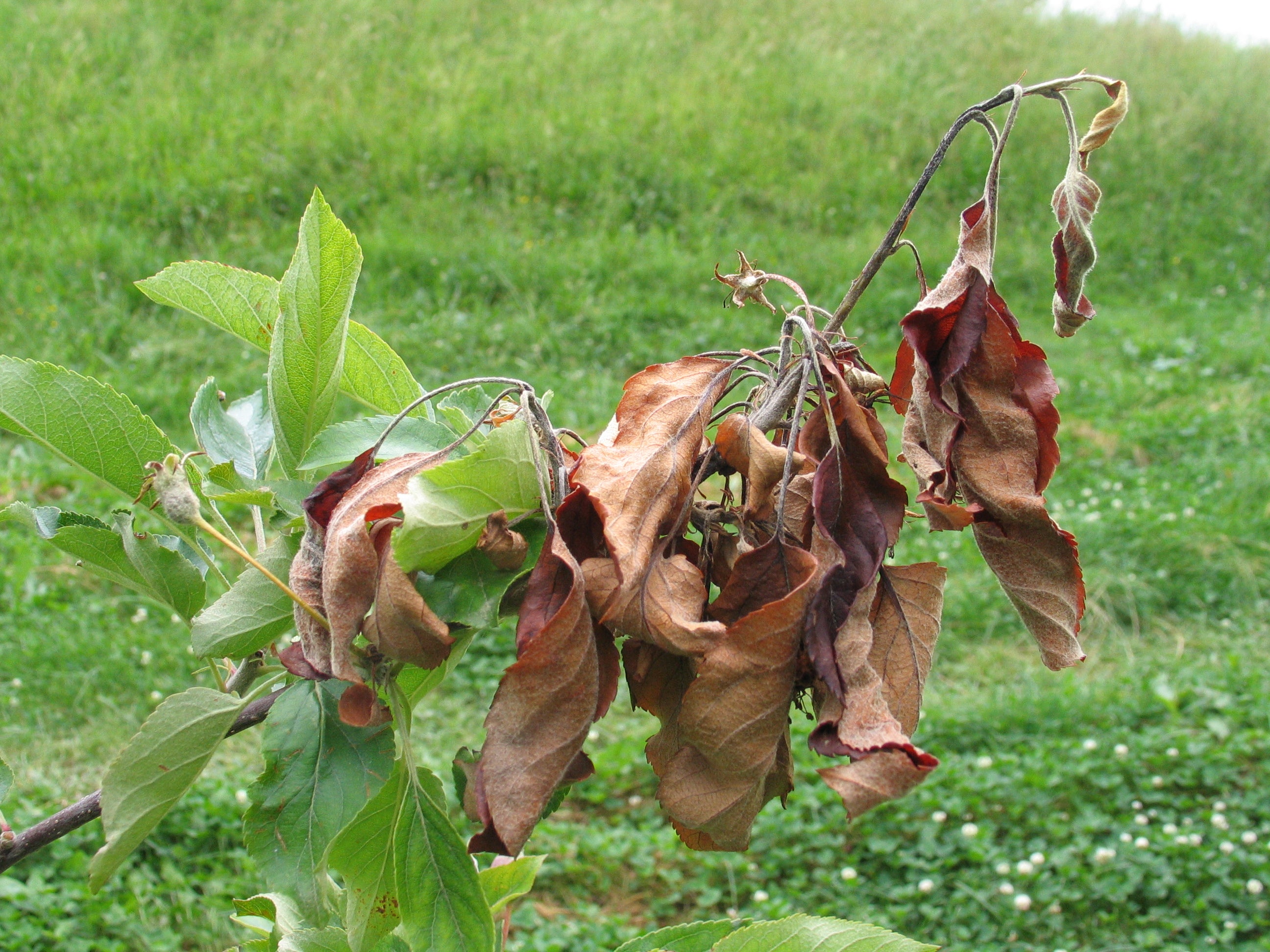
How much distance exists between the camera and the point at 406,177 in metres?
6.52

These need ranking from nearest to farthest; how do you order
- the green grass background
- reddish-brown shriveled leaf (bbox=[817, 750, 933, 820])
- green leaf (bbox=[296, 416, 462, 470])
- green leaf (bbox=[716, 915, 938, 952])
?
reddish-brown shriveled leaf (bbox=[817, 750, 933, 820]) < green leaf (bbox=[296, 416, 462, 470]) < green leaf (bbox=[716, 915, 938, 952]) < the green grass background

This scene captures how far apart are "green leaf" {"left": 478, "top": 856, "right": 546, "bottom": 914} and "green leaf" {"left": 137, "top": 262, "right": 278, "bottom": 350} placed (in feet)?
1.79

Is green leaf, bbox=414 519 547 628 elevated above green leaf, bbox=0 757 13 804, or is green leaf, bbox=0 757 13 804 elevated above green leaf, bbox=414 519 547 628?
green leaf, bbox=414 519 547 628

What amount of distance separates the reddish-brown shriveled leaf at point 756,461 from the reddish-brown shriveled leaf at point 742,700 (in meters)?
0.03

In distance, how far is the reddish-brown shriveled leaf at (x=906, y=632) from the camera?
69 centimetres

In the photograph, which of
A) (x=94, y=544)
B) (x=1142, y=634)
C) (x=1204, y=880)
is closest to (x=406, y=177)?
(x=1142, y=634)

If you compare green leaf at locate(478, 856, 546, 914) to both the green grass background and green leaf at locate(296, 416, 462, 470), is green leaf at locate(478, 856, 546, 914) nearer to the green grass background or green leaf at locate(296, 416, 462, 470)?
green leaf at locate(296, 416, 462, 470)

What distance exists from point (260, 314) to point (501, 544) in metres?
0.41

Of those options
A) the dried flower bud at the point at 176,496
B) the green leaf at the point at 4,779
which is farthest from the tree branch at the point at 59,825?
the dried flower bud at the point at 176,496

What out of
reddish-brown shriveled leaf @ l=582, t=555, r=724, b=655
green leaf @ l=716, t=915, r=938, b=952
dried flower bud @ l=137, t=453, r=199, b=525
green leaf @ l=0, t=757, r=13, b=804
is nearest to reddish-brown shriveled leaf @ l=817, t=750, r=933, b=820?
reddish-brown shriveled leaf @ l=582, t=555, r=724, b=655

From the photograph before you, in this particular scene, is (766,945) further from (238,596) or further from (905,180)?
(905,180)

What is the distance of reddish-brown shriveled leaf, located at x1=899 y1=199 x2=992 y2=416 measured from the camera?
0.71 meters

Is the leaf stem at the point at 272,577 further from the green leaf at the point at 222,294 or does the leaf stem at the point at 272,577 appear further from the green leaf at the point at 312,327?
the green leaf at the point at 222,294

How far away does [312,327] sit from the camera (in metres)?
0.83
